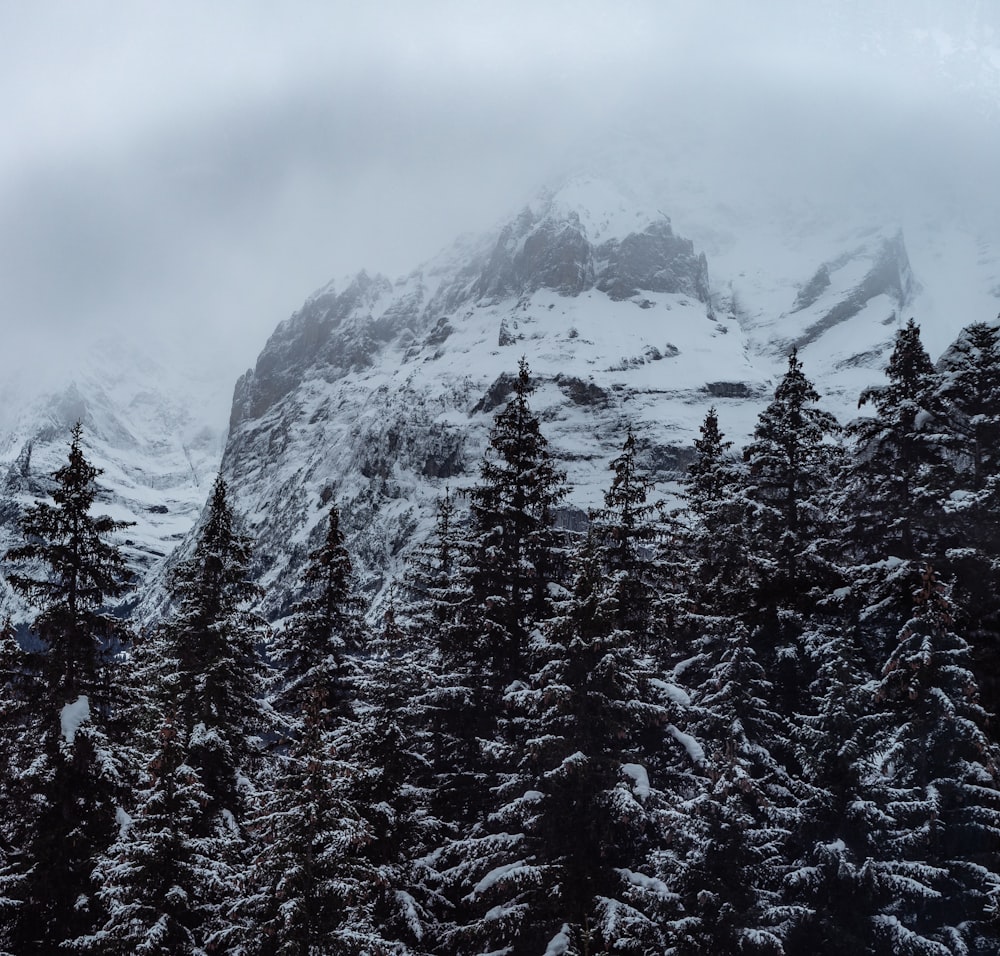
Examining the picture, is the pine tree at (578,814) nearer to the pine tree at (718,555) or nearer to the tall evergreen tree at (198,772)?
the pine tree at (718,555)

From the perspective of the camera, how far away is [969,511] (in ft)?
70.4

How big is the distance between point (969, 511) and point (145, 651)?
83.8 ft

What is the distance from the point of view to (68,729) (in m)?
21.3

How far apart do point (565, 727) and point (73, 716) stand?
12710 mm

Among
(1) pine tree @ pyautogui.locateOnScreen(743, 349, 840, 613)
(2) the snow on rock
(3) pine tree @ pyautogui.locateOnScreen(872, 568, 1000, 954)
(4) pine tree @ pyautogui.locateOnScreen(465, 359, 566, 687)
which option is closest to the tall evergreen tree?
(2) the snow on rock

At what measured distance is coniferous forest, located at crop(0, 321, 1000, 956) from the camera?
17.6 m

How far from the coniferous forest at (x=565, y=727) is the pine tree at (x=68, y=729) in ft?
0.29

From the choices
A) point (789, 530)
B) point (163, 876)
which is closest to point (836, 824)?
point (789, 530)

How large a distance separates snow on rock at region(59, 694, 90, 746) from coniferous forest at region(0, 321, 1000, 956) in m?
0.07

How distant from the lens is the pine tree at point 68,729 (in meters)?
20.8

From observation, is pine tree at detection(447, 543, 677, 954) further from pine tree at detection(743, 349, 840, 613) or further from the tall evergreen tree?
pine tree at detection(743, 349, 840, 613)

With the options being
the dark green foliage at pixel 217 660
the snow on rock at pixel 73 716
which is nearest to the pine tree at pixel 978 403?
the dark green foliage at pixel 217 660

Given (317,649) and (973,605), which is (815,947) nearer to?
(973,605)

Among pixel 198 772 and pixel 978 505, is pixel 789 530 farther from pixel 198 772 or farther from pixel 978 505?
pixel 198 772
